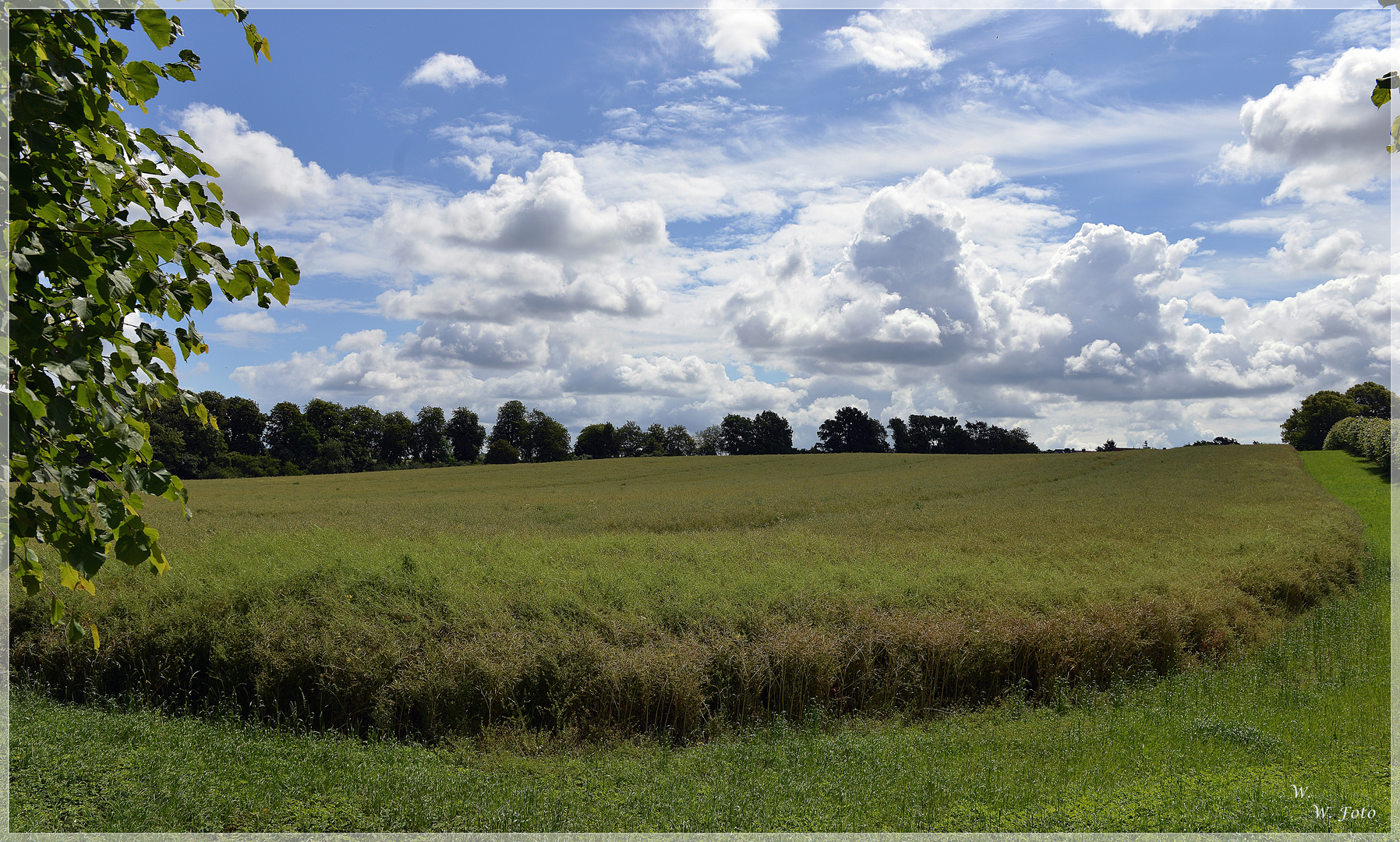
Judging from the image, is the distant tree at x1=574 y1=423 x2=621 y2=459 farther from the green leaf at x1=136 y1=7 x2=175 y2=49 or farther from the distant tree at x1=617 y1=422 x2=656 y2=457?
the green leaf at x1=136 y1=7 x2=175 y2=49

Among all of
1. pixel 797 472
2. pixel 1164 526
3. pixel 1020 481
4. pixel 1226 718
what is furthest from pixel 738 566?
pixel 797 472

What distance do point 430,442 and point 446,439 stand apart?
7.13 ft

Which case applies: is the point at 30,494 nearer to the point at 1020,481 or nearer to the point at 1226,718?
the point at 1226,718

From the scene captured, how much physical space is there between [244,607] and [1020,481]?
4153 cm

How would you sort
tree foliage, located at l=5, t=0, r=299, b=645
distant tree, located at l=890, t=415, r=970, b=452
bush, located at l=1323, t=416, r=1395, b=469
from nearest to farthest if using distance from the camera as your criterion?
tree foliage, located at l=5, t=0, r=299, b=645, bush, located at l=1323, t=416, r=1395, b=469, distant tree, located at l=890, t=415, r=970, b=452

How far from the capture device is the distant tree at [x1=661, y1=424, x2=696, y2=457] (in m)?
119

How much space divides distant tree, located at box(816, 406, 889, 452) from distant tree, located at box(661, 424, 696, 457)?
71.4 ft

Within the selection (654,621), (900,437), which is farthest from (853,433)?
(654,621)

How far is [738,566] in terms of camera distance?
43.0 feet

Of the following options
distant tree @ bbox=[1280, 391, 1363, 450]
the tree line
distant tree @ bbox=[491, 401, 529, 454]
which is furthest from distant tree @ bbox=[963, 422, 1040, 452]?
distant tree @ bbox=[491, 401, 529, 454]

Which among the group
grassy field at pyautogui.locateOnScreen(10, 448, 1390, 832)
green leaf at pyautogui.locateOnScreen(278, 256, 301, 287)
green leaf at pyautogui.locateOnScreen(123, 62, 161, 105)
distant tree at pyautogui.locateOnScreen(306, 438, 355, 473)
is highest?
green leaf at pyautogui.locateOnScreen(123, 62, 161, 105)

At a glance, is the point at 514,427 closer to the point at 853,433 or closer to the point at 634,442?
the point at 634,442

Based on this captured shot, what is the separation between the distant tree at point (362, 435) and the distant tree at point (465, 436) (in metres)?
10.6

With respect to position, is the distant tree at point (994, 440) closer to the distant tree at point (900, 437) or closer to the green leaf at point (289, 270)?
the distant tree at point (900, 437)
